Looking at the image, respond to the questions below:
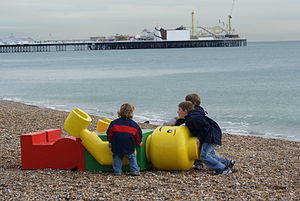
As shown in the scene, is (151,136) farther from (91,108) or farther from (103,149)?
(91,108)

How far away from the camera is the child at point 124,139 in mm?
7129

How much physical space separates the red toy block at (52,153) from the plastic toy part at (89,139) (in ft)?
0.49

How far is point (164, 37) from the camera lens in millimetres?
145625

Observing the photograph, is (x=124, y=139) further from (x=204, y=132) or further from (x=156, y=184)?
(x=204, y=132)

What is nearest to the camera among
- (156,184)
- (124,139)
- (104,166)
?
(156,184)

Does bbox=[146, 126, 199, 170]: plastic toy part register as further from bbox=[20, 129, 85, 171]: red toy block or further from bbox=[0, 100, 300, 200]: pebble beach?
bbox=[20, 129, 85, 171]: red toy block

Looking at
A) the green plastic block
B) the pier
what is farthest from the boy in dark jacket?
the pier

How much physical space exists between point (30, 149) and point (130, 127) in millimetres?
1565

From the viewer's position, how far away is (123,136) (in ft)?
23.4

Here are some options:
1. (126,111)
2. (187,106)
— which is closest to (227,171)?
(187,106)

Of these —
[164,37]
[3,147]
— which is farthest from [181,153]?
[164,37]

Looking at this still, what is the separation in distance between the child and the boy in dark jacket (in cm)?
71

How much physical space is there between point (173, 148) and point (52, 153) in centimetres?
174

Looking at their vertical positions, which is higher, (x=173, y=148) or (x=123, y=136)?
(x=123, y=136)
